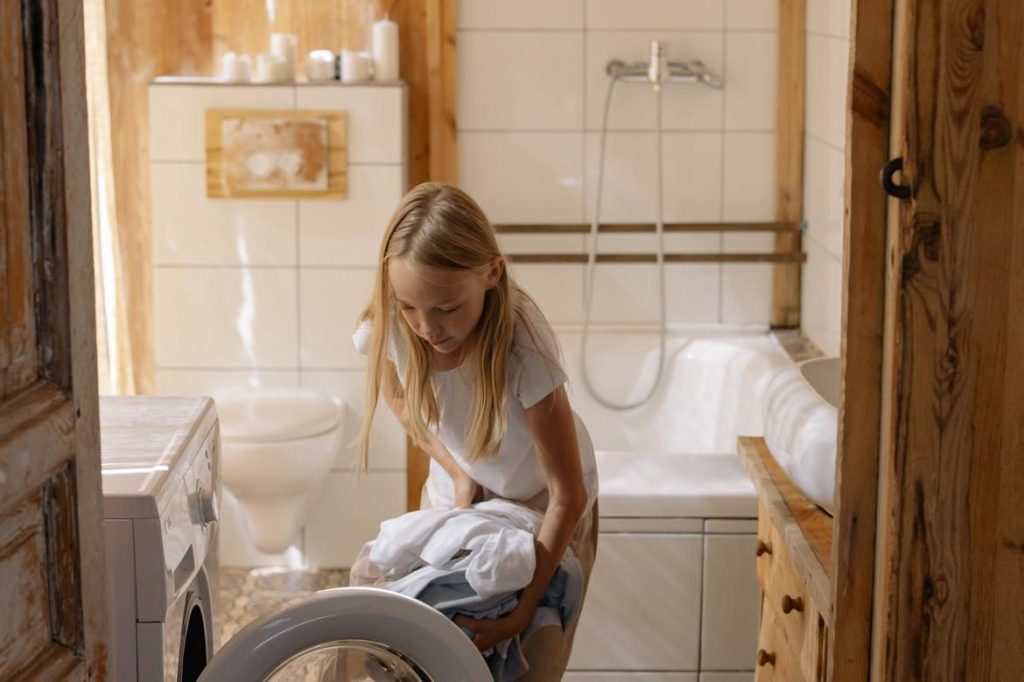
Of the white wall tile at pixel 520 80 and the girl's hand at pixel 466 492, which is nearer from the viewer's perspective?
the girl's hand at pixel 466 492

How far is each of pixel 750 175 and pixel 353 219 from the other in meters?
1.12

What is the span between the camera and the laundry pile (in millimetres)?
1872

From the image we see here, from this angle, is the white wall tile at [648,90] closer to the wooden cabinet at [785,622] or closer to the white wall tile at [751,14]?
the white wall tile at [751,14]

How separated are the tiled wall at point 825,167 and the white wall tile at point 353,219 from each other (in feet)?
3.59

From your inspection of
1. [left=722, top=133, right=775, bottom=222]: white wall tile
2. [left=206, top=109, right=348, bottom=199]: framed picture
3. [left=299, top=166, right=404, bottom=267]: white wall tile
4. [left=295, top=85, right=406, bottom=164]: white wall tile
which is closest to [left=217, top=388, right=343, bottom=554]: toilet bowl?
[left=299, top=166, right=404, bottom=267]: white wall tile

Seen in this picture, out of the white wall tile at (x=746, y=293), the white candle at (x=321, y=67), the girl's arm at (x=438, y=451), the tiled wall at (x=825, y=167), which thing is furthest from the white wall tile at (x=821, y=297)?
the girl's arm at (x=438, y=451)

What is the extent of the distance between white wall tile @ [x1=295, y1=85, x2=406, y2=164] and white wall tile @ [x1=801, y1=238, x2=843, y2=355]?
1.13 m

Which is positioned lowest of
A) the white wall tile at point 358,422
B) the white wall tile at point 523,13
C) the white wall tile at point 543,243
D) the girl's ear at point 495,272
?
the white wall tile at point 358,422

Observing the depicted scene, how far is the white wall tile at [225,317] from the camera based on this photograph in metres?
3.86

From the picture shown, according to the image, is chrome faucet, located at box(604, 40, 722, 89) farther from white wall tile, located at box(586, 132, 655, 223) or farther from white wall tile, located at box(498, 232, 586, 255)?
white wall tile, located at box(498, 232, 586, 255)

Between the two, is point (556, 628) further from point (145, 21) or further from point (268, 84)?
point (145, 21)

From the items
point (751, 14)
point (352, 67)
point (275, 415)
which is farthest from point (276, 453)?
point (751, 14)

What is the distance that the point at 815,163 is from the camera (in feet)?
12.6

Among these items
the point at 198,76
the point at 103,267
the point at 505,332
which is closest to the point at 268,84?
the point at 198,76
